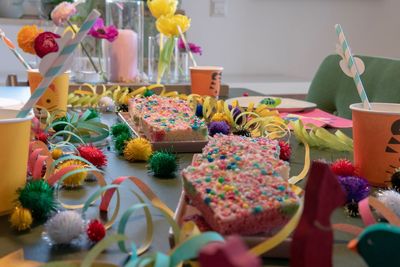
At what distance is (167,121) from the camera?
95cm

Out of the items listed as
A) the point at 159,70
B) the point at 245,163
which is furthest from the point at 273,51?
the point at 245,163

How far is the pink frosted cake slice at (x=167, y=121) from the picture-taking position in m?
0.91

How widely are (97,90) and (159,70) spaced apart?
0.26 m

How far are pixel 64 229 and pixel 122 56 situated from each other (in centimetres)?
138

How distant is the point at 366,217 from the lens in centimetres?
53

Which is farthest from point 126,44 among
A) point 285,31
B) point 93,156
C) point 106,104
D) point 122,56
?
point 285,31

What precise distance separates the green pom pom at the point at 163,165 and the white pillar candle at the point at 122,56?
110 cm

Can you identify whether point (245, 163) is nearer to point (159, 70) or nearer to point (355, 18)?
point (159, 70)

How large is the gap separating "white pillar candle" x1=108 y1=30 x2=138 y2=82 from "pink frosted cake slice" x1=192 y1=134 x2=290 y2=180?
1.14 metres

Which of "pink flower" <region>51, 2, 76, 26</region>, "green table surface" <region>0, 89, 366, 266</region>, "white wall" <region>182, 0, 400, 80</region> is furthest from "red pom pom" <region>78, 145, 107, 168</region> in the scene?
"white wall" <region>182, 0, 400, 80</region>

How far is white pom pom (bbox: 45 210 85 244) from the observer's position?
0.51 m

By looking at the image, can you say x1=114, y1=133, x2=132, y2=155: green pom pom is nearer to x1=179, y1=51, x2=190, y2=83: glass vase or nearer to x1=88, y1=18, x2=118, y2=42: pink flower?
x1=88, y1=18, x2=118, y2=42: pink flower

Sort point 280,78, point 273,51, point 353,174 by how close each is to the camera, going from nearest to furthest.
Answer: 1. point 353,174
2. point 280,78
3. point 273,51

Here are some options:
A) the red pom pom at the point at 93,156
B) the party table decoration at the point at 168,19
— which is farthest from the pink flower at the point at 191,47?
the red pom pom at the point at 93,156
